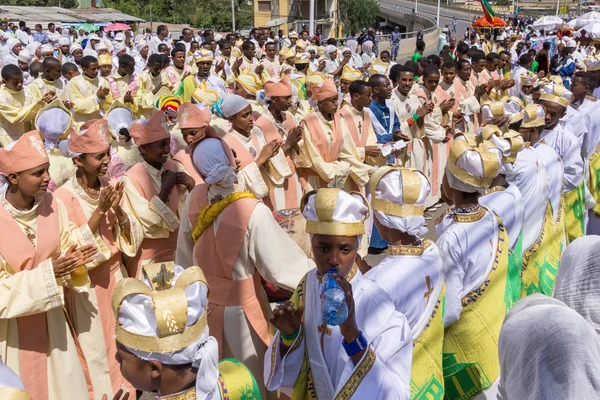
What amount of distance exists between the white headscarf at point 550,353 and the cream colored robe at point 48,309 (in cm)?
258

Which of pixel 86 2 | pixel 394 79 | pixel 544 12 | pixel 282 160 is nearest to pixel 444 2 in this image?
pixel 544 12

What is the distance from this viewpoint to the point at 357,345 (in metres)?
2.47

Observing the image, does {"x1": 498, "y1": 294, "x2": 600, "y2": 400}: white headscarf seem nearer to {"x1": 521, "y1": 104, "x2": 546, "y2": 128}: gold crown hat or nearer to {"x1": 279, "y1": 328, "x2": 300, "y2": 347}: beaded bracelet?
{"x1": 279, "y1": 328, "x2": 300, "y2": 347}: beaded bracelet

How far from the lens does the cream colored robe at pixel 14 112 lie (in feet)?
27.2

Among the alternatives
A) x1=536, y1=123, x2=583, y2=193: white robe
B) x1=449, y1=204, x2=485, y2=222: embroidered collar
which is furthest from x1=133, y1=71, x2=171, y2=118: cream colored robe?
x1=449, y1=204, x2=485, y2=222: embroidered collar

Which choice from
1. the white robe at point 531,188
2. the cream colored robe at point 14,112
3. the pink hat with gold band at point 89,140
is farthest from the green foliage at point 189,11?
the pink hat with gold band at point 89,140

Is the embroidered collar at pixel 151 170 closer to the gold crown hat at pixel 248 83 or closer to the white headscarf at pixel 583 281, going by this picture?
the white headscarf at pixel 583 281

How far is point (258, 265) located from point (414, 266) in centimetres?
99

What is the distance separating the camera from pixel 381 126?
7375 millimetres

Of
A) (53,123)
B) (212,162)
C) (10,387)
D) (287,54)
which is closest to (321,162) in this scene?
(53,123)

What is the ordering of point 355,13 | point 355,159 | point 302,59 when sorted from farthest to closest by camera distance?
point 355,13 → point 302,59 → point 355,159

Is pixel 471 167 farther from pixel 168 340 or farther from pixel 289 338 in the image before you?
pixel 168 340

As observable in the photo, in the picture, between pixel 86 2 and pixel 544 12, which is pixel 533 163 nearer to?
pixel 86 2

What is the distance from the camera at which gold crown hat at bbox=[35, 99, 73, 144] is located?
5.38 m
